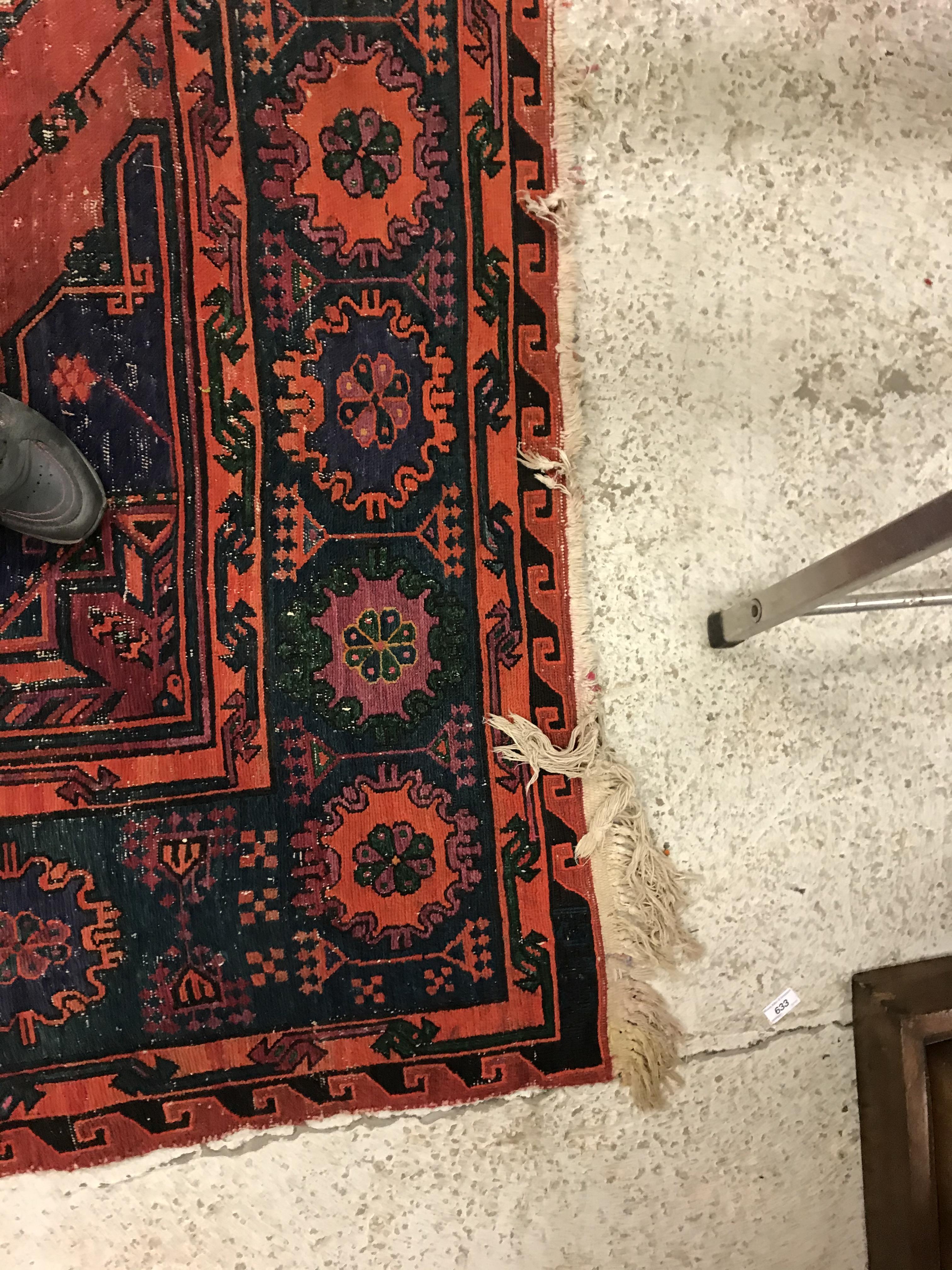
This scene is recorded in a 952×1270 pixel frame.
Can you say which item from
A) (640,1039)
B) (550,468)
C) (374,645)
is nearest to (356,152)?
(550,468)

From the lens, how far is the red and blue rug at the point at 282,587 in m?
0.88

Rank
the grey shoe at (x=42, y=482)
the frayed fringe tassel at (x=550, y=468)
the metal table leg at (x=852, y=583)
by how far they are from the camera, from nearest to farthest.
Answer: the metal table leg at (x=852, y=583) → the grey shoe at (x=42, y=482) → the frayed fringe tassel at (x=550, y=468)

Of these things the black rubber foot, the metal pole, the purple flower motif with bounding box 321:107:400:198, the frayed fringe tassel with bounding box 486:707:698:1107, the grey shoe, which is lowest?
the frayed fringe tassel with bounding box 486:707:698:1107

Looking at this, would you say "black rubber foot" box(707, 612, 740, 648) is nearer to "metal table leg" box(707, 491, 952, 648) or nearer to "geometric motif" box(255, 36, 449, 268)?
"metal table leg" box(707, 491, 952, 648)

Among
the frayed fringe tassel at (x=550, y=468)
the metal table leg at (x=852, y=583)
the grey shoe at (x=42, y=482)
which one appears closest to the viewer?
the metal table leg at (x=852, y=583)

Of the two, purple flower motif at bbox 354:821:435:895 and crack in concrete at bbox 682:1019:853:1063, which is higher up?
purple flower motif at bbox 354:821:435:895

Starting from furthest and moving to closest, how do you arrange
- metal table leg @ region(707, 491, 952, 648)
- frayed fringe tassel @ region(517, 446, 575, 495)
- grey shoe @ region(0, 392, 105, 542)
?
frayed fringe tassel @ region(517, 446, 575, 495), grey shoe @ region(0, 392, 105, 542), metal table leg @ region(707, 491, 952, 648)

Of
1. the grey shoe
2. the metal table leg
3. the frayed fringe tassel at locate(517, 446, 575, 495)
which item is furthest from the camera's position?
the frayed fringe tassel at locate(517, 446, 575, 495)

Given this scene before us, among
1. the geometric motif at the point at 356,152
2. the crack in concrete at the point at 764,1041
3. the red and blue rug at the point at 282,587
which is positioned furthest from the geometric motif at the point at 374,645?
the crack in concrete at the point at 764,1041

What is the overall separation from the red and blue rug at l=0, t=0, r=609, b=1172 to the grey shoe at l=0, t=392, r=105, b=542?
34 mm

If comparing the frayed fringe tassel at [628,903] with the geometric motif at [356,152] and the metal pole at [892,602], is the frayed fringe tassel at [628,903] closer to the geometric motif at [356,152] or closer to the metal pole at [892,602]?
the metal pole at [892,602]

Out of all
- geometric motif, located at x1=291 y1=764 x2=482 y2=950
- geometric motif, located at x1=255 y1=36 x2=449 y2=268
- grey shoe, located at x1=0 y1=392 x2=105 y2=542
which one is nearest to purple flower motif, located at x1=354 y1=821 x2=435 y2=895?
geometric motif, located at x1=291 y1=764 x2=482 y2=950

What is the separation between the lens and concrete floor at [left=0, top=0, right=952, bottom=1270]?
938 mm

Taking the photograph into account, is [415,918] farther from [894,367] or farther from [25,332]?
[894,367]
